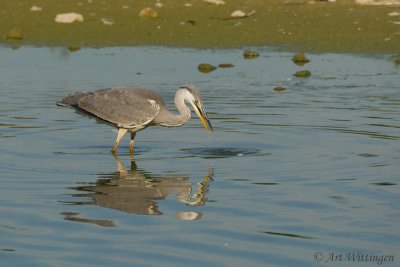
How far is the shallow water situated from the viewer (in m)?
8.45

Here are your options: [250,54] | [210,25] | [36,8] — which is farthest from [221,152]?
[36,8]

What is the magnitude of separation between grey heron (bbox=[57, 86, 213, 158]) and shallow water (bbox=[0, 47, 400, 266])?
0.99 feet

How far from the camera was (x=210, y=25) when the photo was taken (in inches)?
885

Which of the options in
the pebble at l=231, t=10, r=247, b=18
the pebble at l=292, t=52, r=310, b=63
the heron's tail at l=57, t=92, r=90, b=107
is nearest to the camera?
the heron's tail at l=57, t=92, r=90, b=107

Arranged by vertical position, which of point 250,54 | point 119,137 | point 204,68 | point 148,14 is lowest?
point 119,137

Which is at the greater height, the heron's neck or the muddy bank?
the muddy bank

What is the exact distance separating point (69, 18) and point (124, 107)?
10277 mm

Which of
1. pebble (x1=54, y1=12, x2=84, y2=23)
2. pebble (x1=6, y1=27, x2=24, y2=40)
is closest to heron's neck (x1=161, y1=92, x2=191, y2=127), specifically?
pebble (x1=6, y1=27, x2=24, y2=40)

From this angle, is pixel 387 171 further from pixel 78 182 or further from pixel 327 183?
pixel 78 182

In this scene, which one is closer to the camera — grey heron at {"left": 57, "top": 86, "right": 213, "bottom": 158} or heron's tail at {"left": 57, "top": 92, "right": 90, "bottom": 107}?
grey heron at {"left": 57, "top": 86, "right": 213, "bottom": 158}

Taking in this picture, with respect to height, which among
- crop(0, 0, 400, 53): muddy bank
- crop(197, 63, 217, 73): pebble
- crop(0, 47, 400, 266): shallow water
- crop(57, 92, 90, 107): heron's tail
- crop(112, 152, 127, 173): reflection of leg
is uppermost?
crop(0, 0, 400, 53): muddy bank

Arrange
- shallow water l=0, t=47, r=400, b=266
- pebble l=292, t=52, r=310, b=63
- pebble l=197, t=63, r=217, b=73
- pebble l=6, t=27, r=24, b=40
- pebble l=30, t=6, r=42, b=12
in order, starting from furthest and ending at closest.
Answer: pebble l=30, t=6, r=42, b=12 < pebble l=6, t=27, r=24, b=40 < pebble l=292, t=52, r=310, b=63 < pebble l=197, t=63, r=217, b=73 < shallow water l=0, t=47, r=400, b=266

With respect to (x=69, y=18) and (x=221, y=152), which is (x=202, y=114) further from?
(x=69, y=18)

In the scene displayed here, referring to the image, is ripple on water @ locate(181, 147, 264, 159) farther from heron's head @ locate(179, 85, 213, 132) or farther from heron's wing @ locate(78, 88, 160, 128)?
heron's wing @ locate(78, 88, 160, 128)
